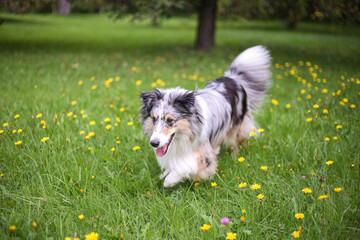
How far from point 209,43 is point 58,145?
855 centimetres

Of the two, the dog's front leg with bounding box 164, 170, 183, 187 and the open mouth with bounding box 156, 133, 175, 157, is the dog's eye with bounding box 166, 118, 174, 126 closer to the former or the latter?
the open mouth with bounding box 156, 133, 175, 157

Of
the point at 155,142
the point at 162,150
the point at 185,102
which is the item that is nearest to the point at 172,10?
the point at 185,102

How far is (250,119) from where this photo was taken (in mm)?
4055

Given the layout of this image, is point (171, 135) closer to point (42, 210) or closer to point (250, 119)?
point (42, 210)

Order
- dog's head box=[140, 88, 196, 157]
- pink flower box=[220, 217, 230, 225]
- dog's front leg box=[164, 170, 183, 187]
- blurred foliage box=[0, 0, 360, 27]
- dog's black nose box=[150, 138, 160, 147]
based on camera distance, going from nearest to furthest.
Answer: pink flower box=[220, 217, 230, 225] < dog's black nose box=[150, 138, 160, 147] < dog's head box=[140, 88, 196, 157] < dog's front leg box=[164, 170, 183, 187] < blurred foliage box=[0, 0, 360, 27]

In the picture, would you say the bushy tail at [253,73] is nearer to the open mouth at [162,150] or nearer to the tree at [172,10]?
→ the open mouth at [162,150]

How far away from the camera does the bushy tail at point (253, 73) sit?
414cm

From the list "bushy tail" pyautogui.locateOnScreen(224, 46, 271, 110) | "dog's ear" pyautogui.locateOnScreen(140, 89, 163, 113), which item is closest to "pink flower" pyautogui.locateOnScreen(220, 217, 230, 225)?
"dog's ear" pyautogui.locateOnScreen(140, 89, 163, 113)

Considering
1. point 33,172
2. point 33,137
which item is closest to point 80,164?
point 33,172

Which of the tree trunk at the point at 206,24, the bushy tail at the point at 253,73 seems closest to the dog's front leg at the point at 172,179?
the bushy tail at the point at 253,73

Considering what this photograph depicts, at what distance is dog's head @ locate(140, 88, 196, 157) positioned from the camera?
2.71 m

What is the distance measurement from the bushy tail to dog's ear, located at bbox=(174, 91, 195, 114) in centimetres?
154

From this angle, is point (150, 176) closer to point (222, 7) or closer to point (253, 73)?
point (253, 73)

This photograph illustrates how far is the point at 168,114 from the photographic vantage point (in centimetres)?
274
